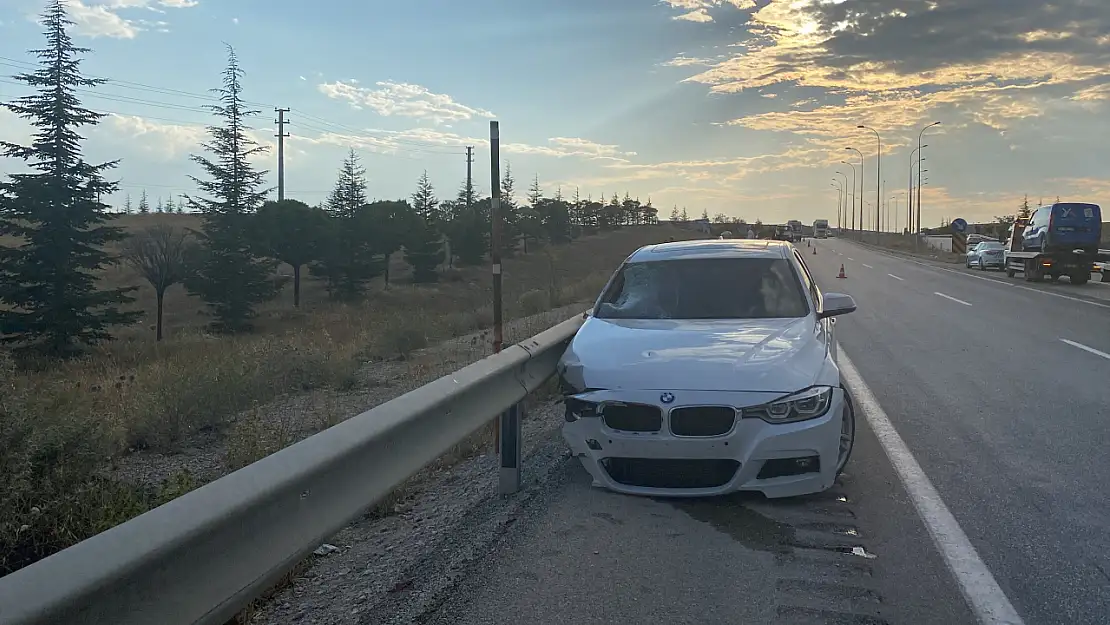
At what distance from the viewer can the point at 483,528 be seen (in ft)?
15.9

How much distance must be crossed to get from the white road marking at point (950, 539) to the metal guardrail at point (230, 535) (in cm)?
255

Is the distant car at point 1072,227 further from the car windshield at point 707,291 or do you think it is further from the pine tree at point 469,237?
the pine tree at point 469,237

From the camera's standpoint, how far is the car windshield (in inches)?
264

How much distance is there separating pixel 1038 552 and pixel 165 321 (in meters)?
52.3

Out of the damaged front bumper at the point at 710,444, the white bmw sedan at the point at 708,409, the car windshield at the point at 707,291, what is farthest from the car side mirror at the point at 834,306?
the damaged front bumper at the point at 710,444

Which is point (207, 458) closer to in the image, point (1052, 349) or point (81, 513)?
point (81, 513)

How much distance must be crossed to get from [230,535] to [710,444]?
119 inches

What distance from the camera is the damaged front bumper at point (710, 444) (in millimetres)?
4914

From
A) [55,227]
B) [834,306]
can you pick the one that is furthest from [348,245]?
[834,306]

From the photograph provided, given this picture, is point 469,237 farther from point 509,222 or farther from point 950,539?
point 950,539

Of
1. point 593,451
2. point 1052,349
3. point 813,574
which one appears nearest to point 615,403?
point 593,451

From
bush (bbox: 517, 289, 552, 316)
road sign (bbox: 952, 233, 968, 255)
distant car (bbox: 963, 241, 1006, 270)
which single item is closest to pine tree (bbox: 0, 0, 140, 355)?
bush (bbox: 517, 289, 552, 316)

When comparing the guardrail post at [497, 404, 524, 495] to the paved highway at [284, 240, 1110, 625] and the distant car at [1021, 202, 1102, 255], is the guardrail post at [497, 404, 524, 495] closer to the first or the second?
the paved highway at [284, 240, 1110, 625]

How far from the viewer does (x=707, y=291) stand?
22.8ft
